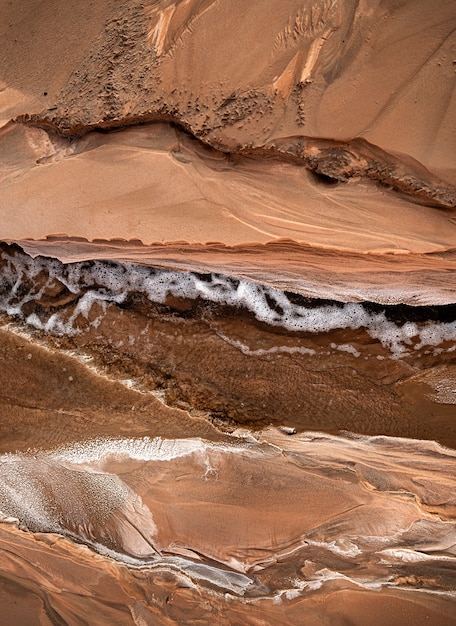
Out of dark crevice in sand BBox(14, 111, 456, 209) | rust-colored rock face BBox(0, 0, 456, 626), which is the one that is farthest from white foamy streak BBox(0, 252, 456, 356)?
dark crevice in sand BBox(14, 111, 456, 209)

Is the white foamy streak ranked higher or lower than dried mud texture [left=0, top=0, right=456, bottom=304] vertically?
lower

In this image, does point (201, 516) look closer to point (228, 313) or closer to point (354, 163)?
point (228, 313)

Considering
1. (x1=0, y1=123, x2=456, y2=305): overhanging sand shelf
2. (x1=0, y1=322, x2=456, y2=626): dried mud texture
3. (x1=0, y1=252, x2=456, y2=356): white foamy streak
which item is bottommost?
(x1=0, y1=322, x2=456, y2=626): dried mud texture

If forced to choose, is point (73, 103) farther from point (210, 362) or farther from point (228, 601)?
point (228, 601)

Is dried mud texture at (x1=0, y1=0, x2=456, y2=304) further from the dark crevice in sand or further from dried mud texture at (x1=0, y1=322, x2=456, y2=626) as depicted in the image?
dried mud texture at (x1=0, y1=322, x2=456, y2=626)

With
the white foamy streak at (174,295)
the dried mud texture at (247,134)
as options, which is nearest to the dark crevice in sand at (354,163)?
the dried mud texture at (247,134)

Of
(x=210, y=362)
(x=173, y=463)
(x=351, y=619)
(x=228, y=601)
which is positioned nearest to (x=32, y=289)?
(x=210, y=362)
